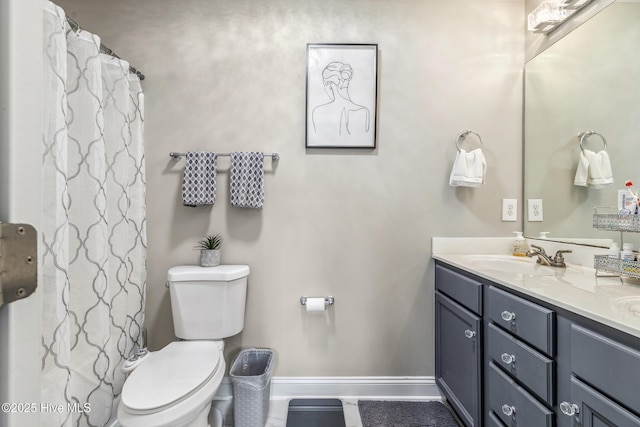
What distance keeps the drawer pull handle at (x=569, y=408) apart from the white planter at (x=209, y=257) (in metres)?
1.58

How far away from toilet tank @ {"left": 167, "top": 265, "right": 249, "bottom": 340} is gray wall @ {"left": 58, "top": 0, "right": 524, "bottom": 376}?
19cm

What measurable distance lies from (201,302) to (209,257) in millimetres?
247

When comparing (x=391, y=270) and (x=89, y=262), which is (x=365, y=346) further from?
(x=89, y=262)

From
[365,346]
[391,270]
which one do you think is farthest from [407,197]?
[365,346]

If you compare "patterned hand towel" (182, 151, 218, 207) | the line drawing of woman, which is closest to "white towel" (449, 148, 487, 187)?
the line drawing of woman

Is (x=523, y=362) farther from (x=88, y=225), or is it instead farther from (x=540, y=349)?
(x=88, y=225)

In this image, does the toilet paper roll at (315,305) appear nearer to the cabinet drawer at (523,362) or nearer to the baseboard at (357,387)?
the baseboard at (357,387)

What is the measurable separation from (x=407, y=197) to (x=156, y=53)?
175 cm

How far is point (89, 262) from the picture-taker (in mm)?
1270

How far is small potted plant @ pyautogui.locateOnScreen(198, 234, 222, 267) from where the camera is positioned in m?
1.69

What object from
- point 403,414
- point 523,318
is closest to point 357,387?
point 403,414

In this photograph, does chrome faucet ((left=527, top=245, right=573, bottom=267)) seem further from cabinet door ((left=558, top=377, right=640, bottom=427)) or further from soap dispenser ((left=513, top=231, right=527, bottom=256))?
cabinet door ((left=558, top=377, right=640, bottom=427))

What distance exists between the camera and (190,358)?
1.39m

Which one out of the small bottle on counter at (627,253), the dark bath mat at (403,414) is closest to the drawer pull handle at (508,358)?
the small bottle on counter at (627,253)
